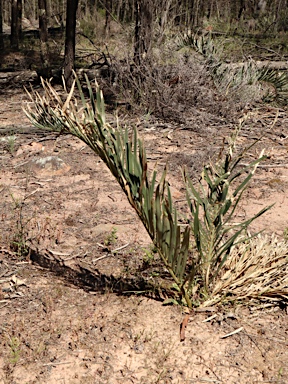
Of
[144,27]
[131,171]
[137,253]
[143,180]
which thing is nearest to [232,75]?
[144,27]

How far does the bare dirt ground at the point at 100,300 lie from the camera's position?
2732 mm

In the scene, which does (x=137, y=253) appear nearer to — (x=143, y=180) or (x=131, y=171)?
(x=131, y=171)

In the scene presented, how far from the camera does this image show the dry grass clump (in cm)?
308

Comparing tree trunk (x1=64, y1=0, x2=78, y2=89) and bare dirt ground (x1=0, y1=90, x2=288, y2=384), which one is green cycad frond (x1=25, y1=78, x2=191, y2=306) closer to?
bare dirt ground (x1=0, y1=90, x2=288, y2=384)

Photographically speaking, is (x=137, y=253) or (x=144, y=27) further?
(x=144, y=27)

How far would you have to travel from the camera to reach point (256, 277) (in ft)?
10.2

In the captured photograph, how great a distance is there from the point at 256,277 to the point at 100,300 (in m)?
1.03

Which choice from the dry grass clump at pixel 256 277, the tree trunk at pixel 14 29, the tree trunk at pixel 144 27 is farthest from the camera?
the tree trunk at pixel 14 29

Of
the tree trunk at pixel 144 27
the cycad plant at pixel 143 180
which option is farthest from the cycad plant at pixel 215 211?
the tree trunk at pixel 144 27

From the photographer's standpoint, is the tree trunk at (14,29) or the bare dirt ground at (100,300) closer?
the bare dirt ground at (100,300)

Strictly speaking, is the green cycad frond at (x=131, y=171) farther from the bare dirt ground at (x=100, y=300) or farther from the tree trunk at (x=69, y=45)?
the tree trunk at (x=69, y=45)

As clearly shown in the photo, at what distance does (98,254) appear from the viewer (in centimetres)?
383

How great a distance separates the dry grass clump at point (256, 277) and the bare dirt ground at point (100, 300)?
87 millimetres

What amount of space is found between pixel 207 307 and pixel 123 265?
2.72ft
